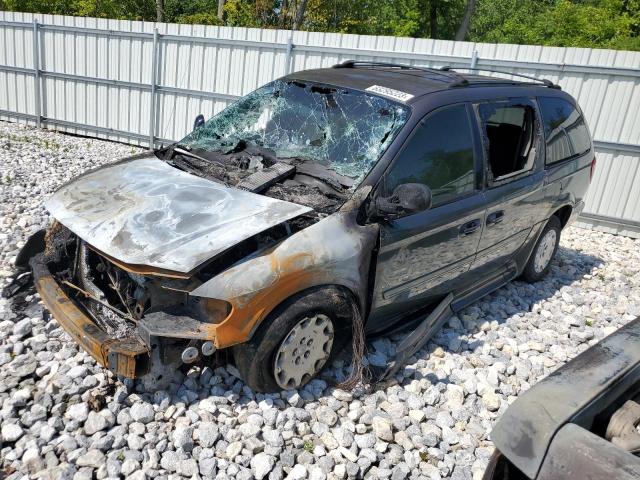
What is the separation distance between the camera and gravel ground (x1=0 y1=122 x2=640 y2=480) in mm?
2736

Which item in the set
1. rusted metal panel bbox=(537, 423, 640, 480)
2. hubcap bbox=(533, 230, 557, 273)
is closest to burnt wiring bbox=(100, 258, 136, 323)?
rusted metal panel bbox=(537, 423, 640, 480)

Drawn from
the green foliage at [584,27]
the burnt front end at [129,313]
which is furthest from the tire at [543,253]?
the green foliage at [584,27]

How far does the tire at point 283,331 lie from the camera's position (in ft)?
9.63

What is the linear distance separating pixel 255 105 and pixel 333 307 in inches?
76.7

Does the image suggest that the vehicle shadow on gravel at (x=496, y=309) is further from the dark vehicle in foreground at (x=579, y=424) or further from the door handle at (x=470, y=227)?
the dark vehicle in foreground at (x=579, y=424)

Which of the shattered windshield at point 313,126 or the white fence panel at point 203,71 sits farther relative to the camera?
the white fence panel at point 203,71

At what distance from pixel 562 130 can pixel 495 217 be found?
5.00 ft

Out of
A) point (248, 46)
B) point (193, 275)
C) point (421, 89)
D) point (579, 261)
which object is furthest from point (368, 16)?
point (193, 275)

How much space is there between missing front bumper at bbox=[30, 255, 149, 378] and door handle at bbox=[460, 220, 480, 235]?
2318mm

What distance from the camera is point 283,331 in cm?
297

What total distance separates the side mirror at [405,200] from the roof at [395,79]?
2.68 ft

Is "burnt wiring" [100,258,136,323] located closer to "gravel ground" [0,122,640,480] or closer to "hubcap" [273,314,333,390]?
"gravel ground" [0,122,640,480]

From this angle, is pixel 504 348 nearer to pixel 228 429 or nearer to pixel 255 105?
pixel 228 429

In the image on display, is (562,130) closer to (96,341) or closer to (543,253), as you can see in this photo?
(543,253)
